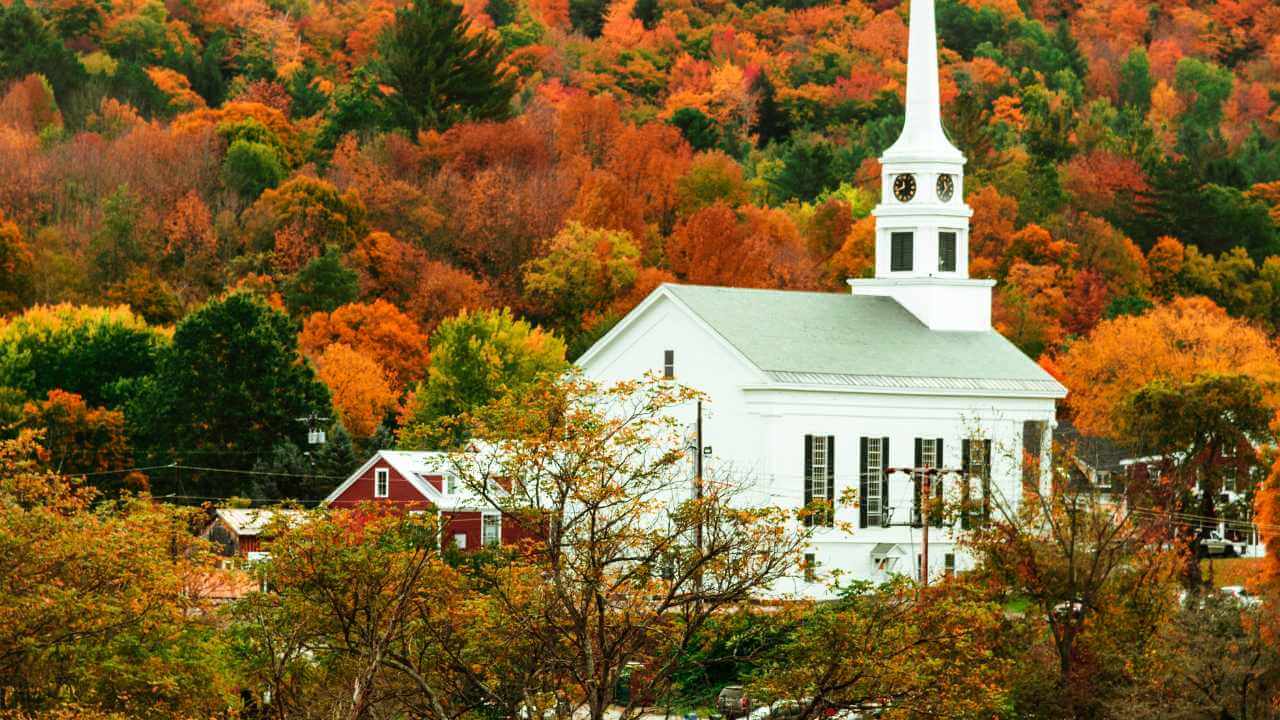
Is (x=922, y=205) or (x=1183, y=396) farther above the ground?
(x=922, y=205)

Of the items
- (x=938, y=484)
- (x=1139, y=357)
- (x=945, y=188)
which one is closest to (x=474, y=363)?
(x=945, y=188)

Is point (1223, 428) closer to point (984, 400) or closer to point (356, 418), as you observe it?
point (984, 400)

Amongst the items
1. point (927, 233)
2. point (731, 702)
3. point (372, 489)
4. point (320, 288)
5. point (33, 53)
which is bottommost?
point (731, 702)

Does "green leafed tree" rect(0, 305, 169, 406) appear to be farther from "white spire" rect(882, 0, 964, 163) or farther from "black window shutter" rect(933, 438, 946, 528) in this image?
"black window shutter" rect(933, 438, 946, 528)

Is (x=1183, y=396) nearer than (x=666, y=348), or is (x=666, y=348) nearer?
(x=666, y=348)

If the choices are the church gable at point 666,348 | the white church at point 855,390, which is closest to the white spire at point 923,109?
the white church at point 855,390

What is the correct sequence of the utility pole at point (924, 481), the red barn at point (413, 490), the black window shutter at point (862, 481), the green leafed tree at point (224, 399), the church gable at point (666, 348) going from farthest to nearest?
the green leafed tree at point (224, 399) < the red barn at point (413, 490) < the black window shutter at point (862, 481) < the church gable at point (666, 348) < the utility pole at point (924, 481)

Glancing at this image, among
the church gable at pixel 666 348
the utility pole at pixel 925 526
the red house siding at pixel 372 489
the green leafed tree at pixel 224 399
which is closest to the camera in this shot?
the utility pole at pixel 925 526

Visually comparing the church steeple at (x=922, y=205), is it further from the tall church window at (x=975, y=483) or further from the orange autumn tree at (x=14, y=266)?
Answer: the orange autumn tree at (x=14, y=266)

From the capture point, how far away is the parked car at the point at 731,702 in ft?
206

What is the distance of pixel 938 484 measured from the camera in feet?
253

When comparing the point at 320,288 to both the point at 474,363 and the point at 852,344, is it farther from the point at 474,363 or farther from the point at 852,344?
the point at 852,344

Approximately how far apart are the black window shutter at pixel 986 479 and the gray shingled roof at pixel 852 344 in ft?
25.0

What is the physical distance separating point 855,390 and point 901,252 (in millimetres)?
10029
